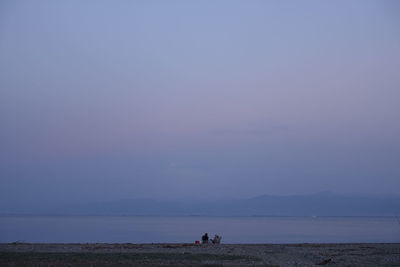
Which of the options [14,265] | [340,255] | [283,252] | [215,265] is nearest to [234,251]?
[283,252]

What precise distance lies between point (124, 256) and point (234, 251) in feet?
26.7

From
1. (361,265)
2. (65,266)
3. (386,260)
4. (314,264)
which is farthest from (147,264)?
(386,260)

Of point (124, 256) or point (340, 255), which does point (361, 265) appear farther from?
point (124, 256)

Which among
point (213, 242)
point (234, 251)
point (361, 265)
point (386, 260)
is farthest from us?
point (213, 242)

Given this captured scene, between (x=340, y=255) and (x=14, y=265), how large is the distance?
1818 centimetres

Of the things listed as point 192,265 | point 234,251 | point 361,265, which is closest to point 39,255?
point 192,265

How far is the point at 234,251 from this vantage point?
117 feet

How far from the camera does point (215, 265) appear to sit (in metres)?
26.2

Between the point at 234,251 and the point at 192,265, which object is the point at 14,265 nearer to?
the point at 192,265

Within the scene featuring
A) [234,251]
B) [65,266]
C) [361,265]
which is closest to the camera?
[65,266]

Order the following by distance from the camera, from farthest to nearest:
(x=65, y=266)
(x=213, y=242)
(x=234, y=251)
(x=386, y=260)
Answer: (x=213, y=242) → (x=234, y=251) → (x=386, y=260) → (x=65, y=266)

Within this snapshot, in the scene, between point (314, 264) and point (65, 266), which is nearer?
point (65, 266)

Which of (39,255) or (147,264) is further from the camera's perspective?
(39,255)

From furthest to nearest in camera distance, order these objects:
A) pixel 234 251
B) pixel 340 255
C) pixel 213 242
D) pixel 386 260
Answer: pixel 213 242, pixel 234 251, pixel 340 255, pixel 386 260
